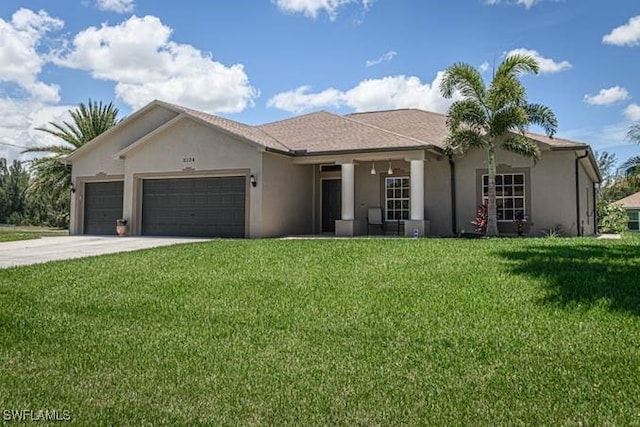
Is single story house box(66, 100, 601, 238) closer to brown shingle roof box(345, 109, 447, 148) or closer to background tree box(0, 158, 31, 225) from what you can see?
brown shingle roof box(345, 109, 447, 148)

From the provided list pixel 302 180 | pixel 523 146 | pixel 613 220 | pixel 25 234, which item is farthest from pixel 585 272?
pixel 613 220

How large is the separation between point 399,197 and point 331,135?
3554 millimetres

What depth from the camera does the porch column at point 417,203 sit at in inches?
667

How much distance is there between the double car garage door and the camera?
18.1 meters

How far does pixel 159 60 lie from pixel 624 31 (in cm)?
1755

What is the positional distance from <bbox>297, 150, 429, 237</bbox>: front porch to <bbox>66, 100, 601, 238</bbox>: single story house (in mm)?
38

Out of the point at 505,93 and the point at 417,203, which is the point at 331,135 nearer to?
the point at 417,203

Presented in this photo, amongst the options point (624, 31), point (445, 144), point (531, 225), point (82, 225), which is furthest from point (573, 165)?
point (82, 225)

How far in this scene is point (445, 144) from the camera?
57.3ft

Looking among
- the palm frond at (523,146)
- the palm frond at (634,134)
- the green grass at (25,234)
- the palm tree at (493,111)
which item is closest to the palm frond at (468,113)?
the palm tree at (493,111)

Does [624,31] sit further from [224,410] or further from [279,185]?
[224,410]

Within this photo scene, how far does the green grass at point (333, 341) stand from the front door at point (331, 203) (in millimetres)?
10150

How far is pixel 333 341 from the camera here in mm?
5859

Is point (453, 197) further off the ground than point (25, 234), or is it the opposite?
point (453, 197)
